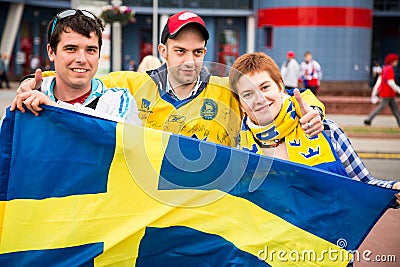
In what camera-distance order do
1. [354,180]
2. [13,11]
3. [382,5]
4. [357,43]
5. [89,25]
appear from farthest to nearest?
[382,5] → [13,11] → [357,43] → [89,25] → [354,180]

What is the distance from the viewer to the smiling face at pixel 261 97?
3.28 meters

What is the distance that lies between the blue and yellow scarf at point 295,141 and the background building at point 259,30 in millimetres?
21627

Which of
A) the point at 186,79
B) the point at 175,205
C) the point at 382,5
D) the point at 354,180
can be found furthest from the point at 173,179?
the point at 382,5

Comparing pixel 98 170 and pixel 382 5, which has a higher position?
pixel 382 5

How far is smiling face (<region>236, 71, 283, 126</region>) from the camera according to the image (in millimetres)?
3279

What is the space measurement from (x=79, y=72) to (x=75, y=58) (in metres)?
0.08

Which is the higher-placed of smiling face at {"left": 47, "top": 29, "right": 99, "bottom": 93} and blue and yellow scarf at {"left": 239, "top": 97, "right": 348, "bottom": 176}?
smiling face at {"left": 47, "top": 29, "right": 99, "bottom": 93}

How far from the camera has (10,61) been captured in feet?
116

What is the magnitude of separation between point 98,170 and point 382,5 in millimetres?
38766

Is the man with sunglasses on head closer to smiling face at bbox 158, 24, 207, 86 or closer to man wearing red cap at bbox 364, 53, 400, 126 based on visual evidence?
smiling face at bbox 158, 24, 207, 86

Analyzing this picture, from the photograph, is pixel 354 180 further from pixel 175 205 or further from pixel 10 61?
pixel 10 61

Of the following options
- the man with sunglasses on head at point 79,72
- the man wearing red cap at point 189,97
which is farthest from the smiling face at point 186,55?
the man with sunglasses on head at point 79,72

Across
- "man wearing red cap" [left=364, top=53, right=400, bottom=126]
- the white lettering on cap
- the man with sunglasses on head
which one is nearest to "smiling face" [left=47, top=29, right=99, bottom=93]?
the man with sunglasses on head

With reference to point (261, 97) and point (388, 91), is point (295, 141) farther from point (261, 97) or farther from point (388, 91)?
point (388, 91)
